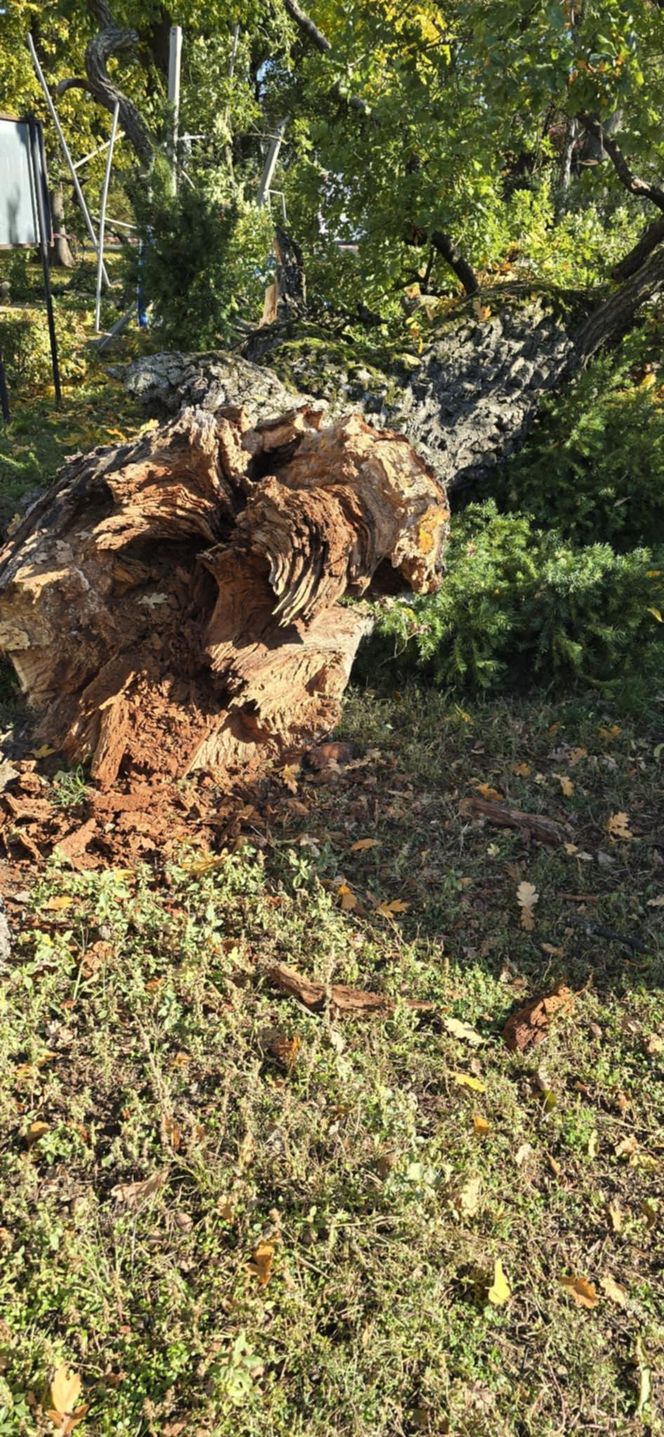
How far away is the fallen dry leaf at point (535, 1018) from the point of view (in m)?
2.90

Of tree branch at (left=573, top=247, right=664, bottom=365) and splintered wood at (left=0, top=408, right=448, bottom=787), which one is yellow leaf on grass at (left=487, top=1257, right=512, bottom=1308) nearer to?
splintered wood at (left=0, top=408, right=448, bottom=787)

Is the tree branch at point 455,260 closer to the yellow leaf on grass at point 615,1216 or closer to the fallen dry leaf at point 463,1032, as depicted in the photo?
the fallen dry leaf at point 463,1032

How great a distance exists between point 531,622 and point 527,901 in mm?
1902

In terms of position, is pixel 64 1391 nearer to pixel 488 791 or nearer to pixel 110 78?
pixel 488 791

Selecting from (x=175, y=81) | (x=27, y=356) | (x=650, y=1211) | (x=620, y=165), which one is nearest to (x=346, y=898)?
(x=650, y=1211)

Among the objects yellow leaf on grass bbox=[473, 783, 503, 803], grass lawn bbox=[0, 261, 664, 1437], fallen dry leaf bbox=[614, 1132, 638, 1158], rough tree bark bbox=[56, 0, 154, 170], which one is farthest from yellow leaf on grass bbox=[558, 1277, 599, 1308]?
rough tree bark bbox=[56, 0, 154, 170]

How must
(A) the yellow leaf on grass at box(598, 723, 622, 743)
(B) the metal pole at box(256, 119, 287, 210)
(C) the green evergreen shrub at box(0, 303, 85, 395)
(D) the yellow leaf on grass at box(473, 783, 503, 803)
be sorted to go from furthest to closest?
(B) the metal pole at box(256, 119, 287, 210)
(C) the green evergreen shrub at box(0, 303, 85, 395)
(A) the yellow leaf on grass at box(598, 723, 622, 743)
(D) the yellow leaf on grass at box(473, 783, 503, 803)

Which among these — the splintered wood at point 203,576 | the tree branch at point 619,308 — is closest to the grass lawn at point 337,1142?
the splintered wood at point 203,576

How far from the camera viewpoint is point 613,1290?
2285 millimetres

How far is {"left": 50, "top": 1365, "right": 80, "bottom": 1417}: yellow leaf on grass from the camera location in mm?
1910

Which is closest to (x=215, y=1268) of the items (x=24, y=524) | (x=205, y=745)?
(x=205, y=745)

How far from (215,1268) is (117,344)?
10.8 m

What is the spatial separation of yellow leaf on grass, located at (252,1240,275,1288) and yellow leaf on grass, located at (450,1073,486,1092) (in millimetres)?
780

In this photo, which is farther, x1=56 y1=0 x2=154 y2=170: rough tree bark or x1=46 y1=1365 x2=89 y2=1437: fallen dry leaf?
x1=56 y1=0 x2=154 y2=170: rough tree bark
